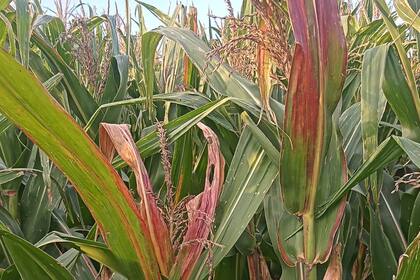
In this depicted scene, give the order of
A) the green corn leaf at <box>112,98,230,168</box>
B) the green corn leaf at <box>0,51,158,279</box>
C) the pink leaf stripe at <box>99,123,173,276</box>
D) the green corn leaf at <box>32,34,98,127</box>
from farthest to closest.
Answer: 1. the green corn leaf at <box>32,34,98,127</box>
2. the green corn leaf at <box>112,98,230,168</box>
3. the pink leaf stripe at <box>99,123,173,276</box>
4. the green corn leaf at <box>0,51,158,279</box>

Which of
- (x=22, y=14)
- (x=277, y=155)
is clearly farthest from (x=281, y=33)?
(x=22, y=14)

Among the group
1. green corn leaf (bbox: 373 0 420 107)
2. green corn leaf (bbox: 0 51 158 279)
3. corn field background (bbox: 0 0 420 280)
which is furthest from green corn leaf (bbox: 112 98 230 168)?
green corn leaf (bbox: 373 0 420 107)

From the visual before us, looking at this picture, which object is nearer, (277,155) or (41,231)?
(277,155)

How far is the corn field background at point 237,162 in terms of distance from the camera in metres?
0.68

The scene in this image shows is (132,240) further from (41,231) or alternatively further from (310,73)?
(41,231)

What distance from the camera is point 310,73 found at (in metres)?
0.69

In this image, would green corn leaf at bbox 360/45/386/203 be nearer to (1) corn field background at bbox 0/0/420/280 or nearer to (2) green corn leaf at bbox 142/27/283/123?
(1) corn field background at bbox 0/0/420/280

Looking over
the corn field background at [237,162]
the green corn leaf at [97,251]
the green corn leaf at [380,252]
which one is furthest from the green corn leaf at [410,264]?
the green corn leaf at [97,251]

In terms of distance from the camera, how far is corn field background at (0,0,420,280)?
68cm

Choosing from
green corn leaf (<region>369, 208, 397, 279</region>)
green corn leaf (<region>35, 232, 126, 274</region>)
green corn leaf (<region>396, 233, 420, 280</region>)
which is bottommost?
green corn leaf (<region>369, 208, 397, 279</region>)

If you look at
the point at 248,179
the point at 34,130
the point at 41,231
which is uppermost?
the point at 34,130

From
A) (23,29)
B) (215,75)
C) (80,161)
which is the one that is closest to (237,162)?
(215,75)

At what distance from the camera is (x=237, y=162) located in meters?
0.84

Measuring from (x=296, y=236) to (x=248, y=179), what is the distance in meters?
0.11
